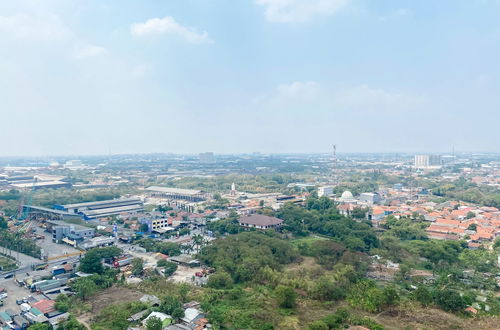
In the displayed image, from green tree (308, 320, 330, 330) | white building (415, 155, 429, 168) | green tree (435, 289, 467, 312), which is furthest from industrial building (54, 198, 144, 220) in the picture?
white building (415, 155, 429, 168)

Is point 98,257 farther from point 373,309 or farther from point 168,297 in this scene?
point 373,309

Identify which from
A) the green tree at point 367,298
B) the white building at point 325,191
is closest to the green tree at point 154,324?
the green tree at point 367,298

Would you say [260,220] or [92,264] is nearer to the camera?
[92,264]

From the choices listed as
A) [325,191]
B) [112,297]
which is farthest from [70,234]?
[325,191]

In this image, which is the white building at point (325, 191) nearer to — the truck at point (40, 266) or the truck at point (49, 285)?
the truck at point (40, 266)

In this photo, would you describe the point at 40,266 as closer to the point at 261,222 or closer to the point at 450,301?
the point at 261,222

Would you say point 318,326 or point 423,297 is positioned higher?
point 318,326

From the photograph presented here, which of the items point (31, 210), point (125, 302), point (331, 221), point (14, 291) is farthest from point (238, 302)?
point (31, 210)
